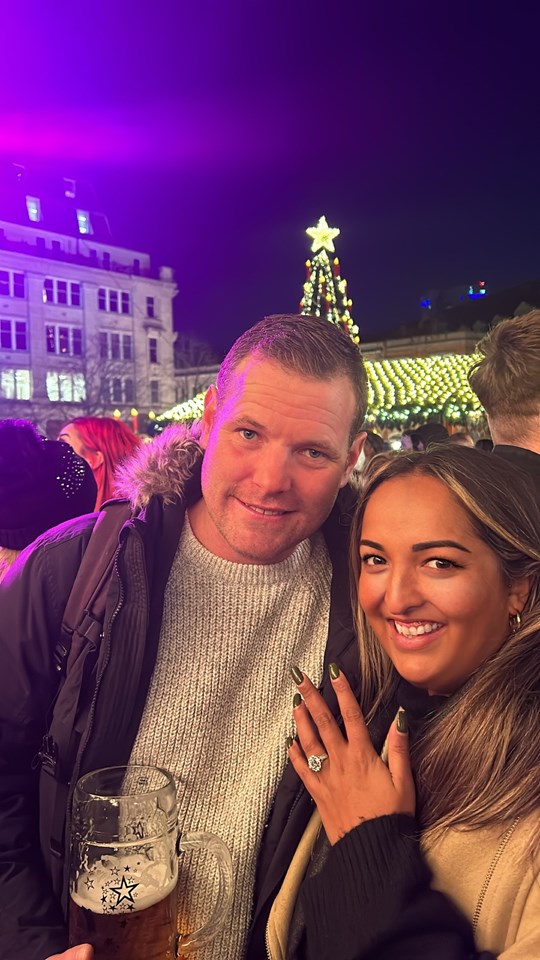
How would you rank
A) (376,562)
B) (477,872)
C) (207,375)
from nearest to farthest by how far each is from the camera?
(477,872) → (376,562) → (207,375)

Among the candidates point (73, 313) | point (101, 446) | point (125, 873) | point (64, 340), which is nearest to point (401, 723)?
point (125, 873)

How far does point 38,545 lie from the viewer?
79.0 inches

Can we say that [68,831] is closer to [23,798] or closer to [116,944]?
[23,798]

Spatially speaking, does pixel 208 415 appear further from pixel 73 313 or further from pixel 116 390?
pixel 73 313

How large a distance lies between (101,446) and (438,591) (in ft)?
12.1

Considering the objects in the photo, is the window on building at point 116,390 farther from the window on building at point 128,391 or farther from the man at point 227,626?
the man at point 227,626

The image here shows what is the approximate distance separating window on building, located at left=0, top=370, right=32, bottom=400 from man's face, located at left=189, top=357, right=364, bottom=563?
127ft

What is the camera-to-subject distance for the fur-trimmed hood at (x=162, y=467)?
2.12 metres

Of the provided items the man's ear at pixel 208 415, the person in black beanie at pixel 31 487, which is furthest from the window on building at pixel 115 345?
the man's ear at pixel 208 415

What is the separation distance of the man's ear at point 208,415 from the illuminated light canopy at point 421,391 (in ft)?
54.1

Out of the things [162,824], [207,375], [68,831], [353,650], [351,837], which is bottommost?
[68,831]

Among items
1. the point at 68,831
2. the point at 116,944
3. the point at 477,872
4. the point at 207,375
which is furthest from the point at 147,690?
the point at 207,375

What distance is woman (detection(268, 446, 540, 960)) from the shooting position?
1335mm

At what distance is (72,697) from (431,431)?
6.24 m
